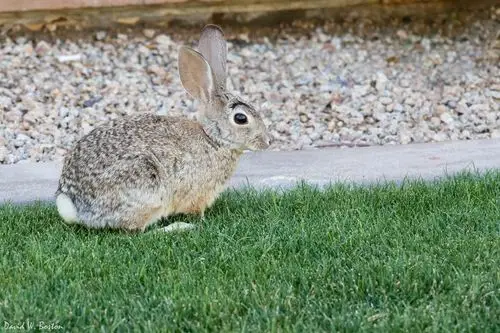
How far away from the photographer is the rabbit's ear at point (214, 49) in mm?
4633

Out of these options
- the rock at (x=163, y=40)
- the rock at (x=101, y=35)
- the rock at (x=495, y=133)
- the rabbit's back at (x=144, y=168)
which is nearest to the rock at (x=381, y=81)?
the rock at (x=495, y=133)

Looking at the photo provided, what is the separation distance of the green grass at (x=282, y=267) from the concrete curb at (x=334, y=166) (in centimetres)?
51

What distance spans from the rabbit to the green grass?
0.47 ft

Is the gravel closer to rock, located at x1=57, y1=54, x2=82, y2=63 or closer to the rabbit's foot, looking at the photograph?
rock, located at x1=57, y1=54, x2=82, y2=63

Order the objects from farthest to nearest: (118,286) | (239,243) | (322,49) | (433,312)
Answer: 1. (322,49)
2. (239,243)
3. (118,286)
4. (433,312)

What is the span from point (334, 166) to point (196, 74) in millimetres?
1336

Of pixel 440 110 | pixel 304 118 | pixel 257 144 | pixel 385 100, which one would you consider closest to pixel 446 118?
pixel 440 110

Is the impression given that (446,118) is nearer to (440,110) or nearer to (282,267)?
(440,110)

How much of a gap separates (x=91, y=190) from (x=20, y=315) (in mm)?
1223

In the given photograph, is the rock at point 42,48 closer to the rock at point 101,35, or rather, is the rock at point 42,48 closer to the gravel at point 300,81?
the gravel at point 300,81

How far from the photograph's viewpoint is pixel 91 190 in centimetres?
409

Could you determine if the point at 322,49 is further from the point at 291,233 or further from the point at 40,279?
the point at 40,279

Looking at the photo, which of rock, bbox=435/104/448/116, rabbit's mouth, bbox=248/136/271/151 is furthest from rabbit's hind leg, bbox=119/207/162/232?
rock, bbox=435/104/448/116

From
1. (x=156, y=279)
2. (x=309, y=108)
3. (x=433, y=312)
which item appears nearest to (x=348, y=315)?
(x=433, y=312)
